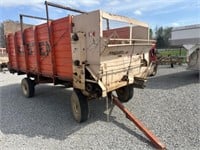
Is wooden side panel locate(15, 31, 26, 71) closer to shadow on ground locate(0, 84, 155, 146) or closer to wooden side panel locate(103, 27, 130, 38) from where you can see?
shadow on ground locate(0, 84, 155, 146)

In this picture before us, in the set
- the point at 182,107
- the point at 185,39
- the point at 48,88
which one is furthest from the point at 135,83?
the point at 185,39

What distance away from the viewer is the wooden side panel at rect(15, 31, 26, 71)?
684 centimetres

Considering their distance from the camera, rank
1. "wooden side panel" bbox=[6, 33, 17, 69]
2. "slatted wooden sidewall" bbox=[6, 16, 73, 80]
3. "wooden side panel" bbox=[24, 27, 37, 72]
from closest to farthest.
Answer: "slatted wooden sidewall" bbox=[6, 16, 73, 80] → "wooden side panel" bbox=[24, 27, 37, 72] → "wooden side panel" bbox=[6, 33, 17, 69]

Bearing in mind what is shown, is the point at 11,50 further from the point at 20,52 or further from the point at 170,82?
the point at 170,82

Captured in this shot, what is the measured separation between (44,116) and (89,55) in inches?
87.0

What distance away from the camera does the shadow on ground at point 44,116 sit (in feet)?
13.9

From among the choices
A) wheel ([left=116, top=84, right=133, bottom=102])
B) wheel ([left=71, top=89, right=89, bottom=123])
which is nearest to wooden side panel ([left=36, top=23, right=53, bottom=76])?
wheel ([left=71, top=89, right=89, bottom=123])

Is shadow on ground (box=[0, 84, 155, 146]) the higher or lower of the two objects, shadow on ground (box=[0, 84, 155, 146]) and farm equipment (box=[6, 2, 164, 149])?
the lower

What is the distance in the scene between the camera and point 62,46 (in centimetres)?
461

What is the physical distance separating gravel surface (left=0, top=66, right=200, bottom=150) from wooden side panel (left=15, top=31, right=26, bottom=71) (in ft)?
4.29

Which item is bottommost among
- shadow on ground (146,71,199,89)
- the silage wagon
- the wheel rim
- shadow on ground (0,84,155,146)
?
shadow on ground (0,84,155,146)

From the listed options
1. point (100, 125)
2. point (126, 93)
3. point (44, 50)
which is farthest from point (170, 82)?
point (44, 50)

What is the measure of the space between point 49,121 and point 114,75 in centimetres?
190

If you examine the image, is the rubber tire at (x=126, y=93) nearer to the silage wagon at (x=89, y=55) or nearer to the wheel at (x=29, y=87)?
the silage wagon at (x=89, y=55)
